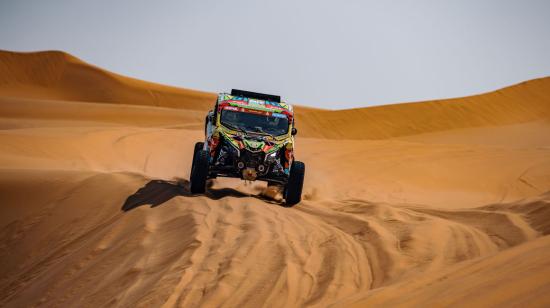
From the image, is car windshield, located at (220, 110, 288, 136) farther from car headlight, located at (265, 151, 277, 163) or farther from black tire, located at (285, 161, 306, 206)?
black tire, located at (285, 161, 306, 206)

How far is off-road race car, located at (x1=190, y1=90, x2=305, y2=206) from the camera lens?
469 inches

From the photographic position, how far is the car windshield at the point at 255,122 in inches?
496

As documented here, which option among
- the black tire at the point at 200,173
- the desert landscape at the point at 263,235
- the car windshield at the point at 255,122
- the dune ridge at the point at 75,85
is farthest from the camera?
the dune ridge at the point at 75,85

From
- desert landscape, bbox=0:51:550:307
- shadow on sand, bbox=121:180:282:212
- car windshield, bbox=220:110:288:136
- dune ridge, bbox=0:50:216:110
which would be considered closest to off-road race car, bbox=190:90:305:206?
car windshield, bbox=220:110:288:136

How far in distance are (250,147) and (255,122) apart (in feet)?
3.03

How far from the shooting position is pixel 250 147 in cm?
1193

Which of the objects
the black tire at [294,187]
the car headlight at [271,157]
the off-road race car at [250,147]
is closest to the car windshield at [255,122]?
the off-road race car at [250,147]

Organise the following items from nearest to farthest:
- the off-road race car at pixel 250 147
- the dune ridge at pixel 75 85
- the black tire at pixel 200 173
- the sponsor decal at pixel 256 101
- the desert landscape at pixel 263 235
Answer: the desert landscape at pixel 263 235 → the black tire at pixel 200 173 → the off-road race car at pixel 250 147 → the sponsor decal at pixel 256 101 → the dune ridge at pixel 75 85

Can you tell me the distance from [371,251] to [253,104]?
20.0 feet

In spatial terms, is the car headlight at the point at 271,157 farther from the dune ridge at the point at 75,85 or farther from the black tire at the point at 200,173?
the dune ridge at the point at 75,85

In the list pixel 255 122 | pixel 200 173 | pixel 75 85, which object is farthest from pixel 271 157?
pixel 75 85

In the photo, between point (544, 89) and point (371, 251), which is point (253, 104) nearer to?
point (371, 251)

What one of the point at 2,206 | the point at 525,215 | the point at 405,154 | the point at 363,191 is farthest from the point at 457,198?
the point at 2,206

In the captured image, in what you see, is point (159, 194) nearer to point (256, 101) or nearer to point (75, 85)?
point (256, 101)
